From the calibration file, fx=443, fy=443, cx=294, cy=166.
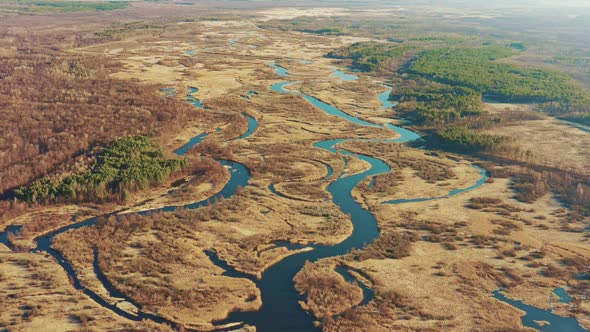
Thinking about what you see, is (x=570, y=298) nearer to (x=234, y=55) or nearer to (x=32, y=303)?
(x=32, y=303)

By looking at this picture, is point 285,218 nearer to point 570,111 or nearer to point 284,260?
point 284,260

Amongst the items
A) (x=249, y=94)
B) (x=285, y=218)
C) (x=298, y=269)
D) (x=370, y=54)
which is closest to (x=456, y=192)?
(x=285, y=218)

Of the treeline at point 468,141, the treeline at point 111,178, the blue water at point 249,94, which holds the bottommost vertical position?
the treeline at point 111,178

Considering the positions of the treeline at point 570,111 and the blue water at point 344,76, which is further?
the blue water at point 344,76

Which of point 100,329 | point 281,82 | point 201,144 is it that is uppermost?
point 281,82

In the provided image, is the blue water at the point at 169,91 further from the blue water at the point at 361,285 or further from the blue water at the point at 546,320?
the blue water at the point at 546,320

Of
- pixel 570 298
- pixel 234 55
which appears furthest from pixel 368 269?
pixel 234 55

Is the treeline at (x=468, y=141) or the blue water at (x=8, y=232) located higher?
the treeline at (x=468, y=141)

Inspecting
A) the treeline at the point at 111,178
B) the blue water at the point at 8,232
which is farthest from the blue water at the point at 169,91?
the blue water at the point at 8,232
